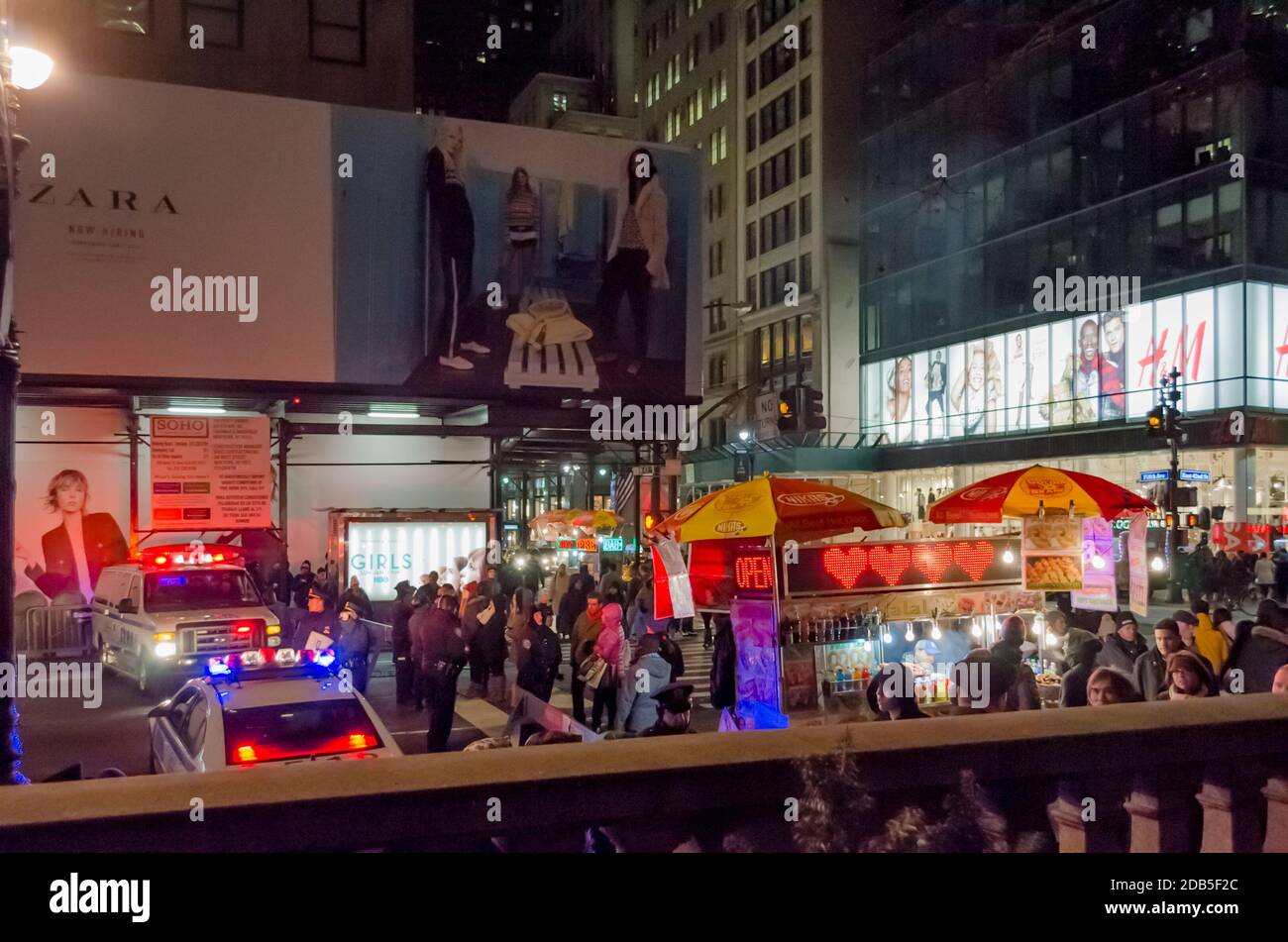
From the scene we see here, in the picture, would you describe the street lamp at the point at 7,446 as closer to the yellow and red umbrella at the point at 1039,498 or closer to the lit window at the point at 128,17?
the yellow and red umbrella at the point at 1039,498

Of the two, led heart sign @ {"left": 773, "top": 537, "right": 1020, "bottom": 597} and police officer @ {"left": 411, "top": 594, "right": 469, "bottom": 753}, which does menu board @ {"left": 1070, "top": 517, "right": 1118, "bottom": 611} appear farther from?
police officer @ {"left": 411, "top": 594, "right": 469, "bottom": 753}

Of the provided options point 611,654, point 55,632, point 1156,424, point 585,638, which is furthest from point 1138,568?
point 55,632

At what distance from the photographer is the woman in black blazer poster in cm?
2139

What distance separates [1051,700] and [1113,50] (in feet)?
114

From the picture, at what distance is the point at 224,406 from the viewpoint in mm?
23766

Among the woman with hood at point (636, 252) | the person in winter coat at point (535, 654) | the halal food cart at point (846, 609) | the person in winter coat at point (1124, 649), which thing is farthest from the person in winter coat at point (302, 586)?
the person in winter coat at point (1124, 649)

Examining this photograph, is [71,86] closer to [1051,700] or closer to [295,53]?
[295,53]

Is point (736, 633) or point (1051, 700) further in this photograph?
point (1051, 700)

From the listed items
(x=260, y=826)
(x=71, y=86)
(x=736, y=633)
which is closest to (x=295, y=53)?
(x=71, y=86)

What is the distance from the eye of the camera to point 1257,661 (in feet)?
26.7

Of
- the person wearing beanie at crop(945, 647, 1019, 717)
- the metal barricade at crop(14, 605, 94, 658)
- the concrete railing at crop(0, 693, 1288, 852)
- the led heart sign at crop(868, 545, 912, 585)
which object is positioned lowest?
the metal barricade at crop(14, 605, 94, 658)

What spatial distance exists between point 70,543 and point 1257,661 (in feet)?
71.0

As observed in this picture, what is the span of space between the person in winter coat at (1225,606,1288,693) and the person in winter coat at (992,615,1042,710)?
1482mm

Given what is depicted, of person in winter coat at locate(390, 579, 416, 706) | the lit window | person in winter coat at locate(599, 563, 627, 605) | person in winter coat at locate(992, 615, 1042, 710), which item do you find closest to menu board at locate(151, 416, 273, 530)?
person in winter coat at locate(390, 579, 416, 706)
